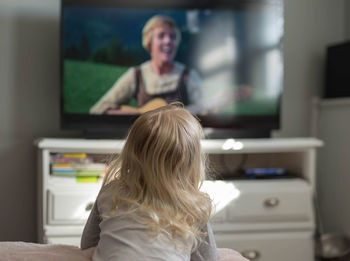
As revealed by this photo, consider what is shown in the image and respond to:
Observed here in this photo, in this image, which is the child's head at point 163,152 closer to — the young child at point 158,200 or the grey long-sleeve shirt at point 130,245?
the young child at point 158,200

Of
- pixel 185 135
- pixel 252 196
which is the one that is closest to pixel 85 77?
pixel 252 196

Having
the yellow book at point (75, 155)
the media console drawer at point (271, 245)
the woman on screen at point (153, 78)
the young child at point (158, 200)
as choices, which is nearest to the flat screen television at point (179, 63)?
the woman on screen at point (153, 78)

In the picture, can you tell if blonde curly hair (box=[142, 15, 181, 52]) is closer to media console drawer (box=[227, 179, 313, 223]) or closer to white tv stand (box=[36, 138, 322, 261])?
white tv stand (box=[36, 138, 322, 261])

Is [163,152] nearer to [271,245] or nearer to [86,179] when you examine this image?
[86,179]

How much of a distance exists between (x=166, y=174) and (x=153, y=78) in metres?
1.47

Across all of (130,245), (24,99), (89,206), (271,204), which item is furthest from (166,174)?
(24,99)

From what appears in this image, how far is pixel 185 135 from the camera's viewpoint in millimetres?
1214

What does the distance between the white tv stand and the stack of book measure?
0.12ft

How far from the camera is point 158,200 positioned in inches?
46.1

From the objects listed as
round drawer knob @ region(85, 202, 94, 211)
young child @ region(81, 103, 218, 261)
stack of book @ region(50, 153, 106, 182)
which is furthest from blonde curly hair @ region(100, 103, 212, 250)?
stack of book @ region(50, 153, 106, 182)

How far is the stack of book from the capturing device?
244cm

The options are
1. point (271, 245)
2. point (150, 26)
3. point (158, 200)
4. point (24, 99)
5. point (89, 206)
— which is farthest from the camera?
point (24, 99)

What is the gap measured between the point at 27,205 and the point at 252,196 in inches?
52.4

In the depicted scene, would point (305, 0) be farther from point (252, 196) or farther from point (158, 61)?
point (252, 196)
